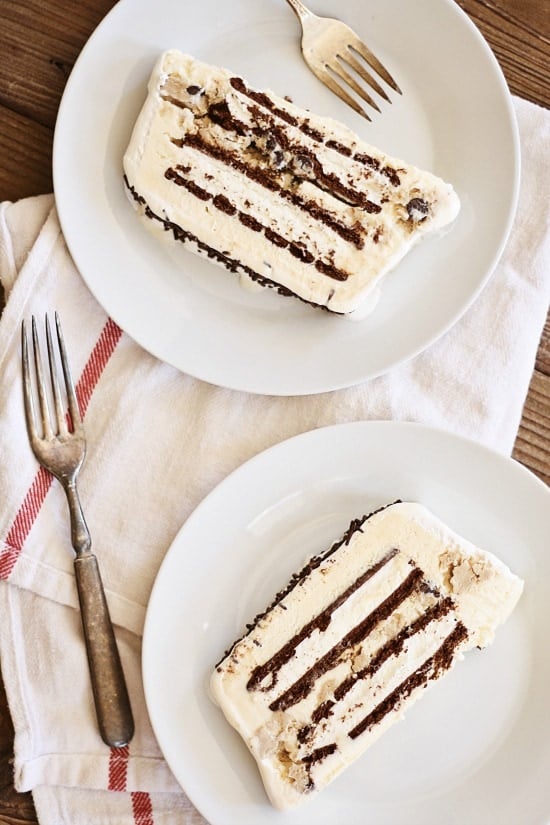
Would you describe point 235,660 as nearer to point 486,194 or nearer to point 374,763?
point 374,763

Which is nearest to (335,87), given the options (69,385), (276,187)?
(276,187)

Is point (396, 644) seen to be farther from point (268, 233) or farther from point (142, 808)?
point (268, 233)

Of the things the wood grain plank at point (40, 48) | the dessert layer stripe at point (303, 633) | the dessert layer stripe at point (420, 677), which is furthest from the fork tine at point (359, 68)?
the dessert layer stripe at point (420, 677)

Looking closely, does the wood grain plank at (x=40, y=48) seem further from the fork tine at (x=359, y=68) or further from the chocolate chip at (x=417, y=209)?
the chocolate chip at (x=417, y=209)

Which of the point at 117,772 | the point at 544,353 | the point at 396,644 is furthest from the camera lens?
the point at 544,353

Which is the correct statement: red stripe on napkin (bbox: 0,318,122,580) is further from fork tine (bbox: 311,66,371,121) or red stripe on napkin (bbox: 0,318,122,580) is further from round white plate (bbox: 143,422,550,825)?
fork tine (bbox: 311,66,371,121)

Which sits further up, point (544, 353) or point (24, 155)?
point (544, 353)
